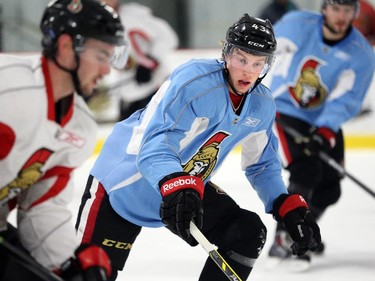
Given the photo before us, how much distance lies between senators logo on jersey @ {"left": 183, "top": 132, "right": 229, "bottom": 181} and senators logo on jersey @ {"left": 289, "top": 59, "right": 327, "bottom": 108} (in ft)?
4.60

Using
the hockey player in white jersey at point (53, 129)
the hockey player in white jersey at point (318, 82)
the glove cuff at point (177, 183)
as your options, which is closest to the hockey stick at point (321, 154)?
the hockey player in white jersey at point (318, 82)

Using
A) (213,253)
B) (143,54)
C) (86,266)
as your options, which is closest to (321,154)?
(213,253)

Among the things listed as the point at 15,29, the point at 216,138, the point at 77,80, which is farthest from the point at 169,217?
the point at 15,29

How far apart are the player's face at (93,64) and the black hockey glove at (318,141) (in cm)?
202

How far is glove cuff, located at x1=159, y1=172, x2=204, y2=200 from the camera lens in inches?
97.1

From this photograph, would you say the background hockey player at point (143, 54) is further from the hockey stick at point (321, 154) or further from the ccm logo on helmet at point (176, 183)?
the ccm logo on helmet at point (176, 183)

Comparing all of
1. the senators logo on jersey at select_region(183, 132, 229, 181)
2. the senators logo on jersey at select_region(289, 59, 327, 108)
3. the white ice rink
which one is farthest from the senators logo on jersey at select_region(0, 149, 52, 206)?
the senators logo on jersey at select_region(289, 59, 327, 108)

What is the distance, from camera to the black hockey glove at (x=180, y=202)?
244cm

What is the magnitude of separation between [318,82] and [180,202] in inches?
73.2

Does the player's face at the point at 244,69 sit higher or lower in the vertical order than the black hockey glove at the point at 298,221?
higher

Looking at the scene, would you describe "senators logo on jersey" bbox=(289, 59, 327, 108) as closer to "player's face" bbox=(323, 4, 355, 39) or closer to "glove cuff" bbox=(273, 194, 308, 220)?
"player's face" bbox=(323, 4, 355, 39)

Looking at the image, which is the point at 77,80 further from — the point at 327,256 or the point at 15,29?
the point at 15,29

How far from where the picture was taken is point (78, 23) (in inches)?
82.5

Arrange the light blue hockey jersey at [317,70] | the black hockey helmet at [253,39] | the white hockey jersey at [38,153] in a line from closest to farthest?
the white hockey jersey at [38,153] → the black hockey helmet at [253,39] → the light blue hockey jersey at [317,70]
